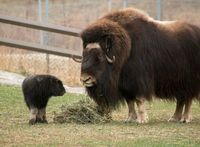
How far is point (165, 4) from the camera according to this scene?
28906 millimetres

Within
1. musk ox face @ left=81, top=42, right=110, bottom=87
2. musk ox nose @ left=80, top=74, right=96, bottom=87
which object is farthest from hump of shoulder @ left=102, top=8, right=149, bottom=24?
musk ox nose @ left=80, top=74, right=96, bottom=87

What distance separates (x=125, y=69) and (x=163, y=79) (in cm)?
64

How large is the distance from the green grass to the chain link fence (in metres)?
4.61

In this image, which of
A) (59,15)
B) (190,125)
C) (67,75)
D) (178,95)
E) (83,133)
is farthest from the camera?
(59,15)

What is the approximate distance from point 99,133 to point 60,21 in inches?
702

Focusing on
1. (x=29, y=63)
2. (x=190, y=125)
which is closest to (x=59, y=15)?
(x=29, y=63)

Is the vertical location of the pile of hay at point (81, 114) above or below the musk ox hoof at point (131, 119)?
above

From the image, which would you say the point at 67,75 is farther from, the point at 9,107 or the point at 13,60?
the point at 9,107

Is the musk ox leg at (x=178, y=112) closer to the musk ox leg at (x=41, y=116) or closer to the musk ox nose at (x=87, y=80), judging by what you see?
the musk ox nose at (x=87, y=80)

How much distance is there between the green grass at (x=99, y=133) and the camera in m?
7.70

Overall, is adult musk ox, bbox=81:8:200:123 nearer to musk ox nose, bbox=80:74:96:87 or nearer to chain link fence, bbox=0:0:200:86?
musk ox nose, bbox=80:74:96:87

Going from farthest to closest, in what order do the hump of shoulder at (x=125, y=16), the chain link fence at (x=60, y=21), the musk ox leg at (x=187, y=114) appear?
the chain link fence at (x=60, y=21)
the musk ox leg at (x=187, y=114)
the hump of shoulder at (x=125, y=16)

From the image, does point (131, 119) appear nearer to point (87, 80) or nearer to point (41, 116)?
point (87, 80)

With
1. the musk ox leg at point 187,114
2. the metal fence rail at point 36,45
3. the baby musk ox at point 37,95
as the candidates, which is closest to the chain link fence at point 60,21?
the metal fence rail at point 36,45
